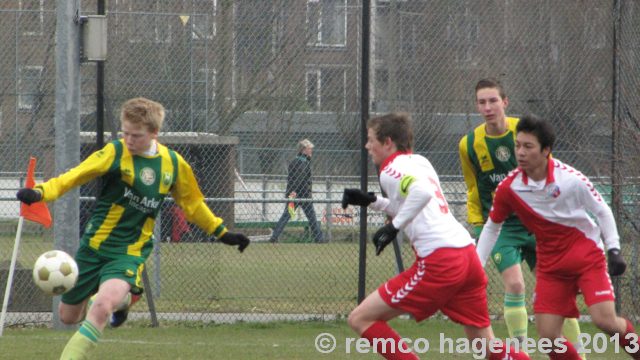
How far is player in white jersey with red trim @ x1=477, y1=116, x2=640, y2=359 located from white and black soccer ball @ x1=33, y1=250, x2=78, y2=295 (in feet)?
8.97


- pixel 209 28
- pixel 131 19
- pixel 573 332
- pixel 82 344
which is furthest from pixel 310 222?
pixel 82 344

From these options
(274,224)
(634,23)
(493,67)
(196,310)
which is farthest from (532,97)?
(196,310)

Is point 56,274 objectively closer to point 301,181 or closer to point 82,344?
point 82,344

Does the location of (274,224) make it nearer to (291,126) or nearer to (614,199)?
(291,126)

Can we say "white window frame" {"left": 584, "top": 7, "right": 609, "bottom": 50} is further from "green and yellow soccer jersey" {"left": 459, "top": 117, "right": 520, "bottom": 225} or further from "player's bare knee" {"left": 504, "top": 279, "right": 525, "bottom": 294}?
"player's bare knee" {"left": 504, "top": 279, "right": 525, "bottom": 294}

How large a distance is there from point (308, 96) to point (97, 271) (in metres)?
4.26

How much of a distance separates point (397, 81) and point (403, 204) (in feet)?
16.2

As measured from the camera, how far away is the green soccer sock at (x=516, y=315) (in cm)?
784

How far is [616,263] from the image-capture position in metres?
6.20

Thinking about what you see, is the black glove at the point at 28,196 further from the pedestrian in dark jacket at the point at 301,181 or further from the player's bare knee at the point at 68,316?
the pedestrian in dark jacket at the point at 301,181

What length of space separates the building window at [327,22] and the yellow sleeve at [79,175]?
4.07 m

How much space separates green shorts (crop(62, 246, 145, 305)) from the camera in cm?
694

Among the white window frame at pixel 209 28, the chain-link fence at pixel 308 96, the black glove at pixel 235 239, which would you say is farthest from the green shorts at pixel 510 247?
the white window frame at pixel 209 28

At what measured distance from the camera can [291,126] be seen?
10.9 metres
